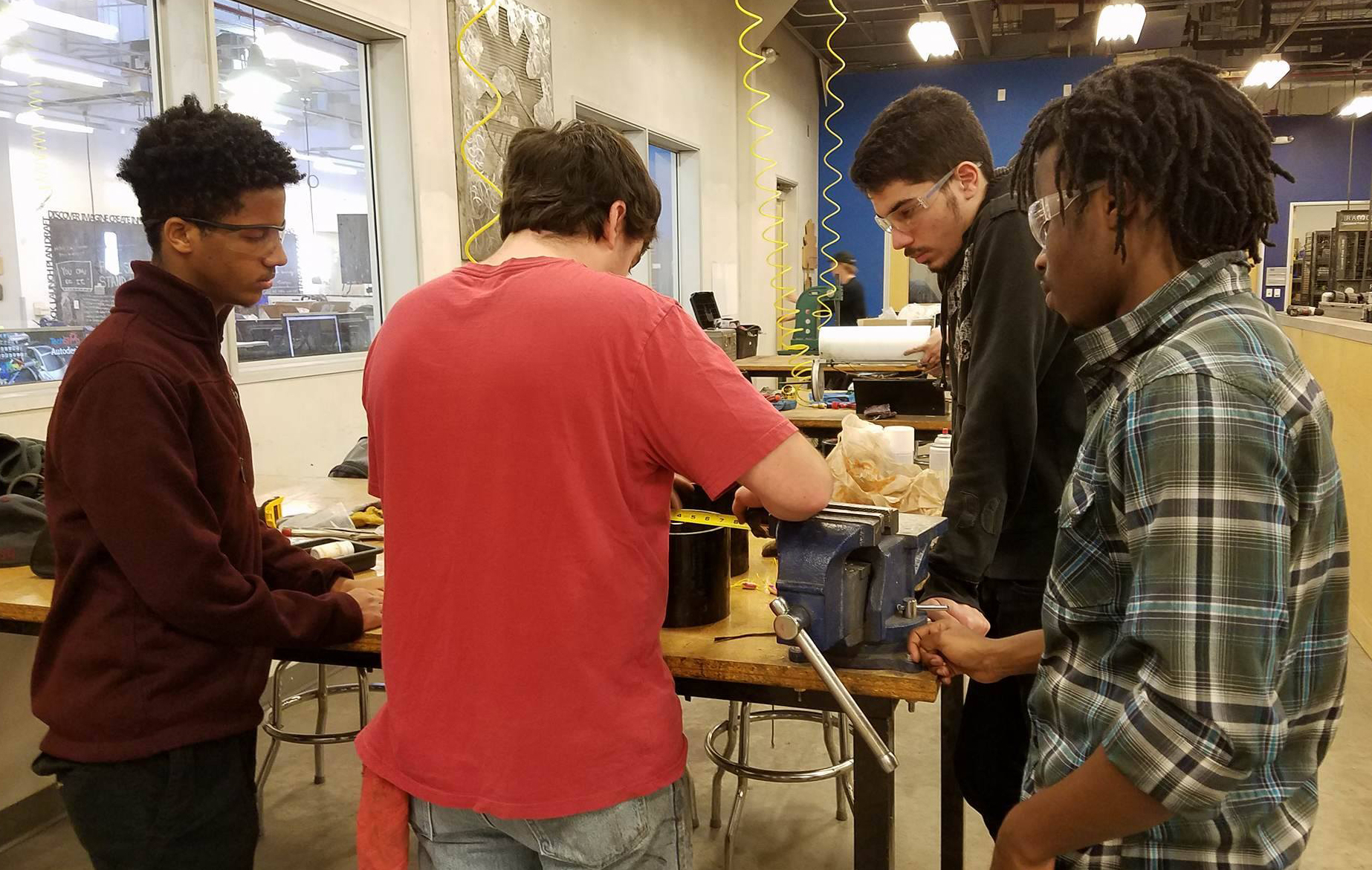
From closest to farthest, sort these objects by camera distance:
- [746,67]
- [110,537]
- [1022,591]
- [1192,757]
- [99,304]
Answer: [1192,757] < [110,537] < [1022,591] < [99,304] < [746,67]

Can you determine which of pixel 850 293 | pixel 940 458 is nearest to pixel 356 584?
pixel 940 458

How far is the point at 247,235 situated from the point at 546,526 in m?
0.79

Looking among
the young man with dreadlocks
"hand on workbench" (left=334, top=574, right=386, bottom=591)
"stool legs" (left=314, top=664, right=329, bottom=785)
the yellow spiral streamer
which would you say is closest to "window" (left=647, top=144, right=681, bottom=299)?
the yellow spiral streamer

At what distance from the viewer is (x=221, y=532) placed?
1.41 m

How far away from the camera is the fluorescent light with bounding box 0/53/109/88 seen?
2.74m

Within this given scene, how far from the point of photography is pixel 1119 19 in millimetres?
7047

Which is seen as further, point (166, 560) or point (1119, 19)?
point (1119, 19)

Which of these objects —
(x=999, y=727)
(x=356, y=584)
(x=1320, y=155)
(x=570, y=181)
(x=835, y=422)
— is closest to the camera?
(x=570, y=181)

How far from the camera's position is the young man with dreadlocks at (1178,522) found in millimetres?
760

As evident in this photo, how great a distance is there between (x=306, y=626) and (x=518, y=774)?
1.77 ft

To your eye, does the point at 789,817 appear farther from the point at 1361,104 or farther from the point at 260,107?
the point at 1361,104

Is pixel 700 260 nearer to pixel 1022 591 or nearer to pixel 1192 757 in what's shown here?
pixel 1022 591

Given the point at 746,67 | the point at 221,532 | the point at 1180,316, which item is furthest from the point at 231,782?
the point at 746,67

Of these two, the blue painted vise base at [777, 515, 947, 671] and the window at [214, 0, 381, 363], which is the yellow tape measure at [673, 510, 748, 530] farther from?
the window at [214, 0, 381, 363]
